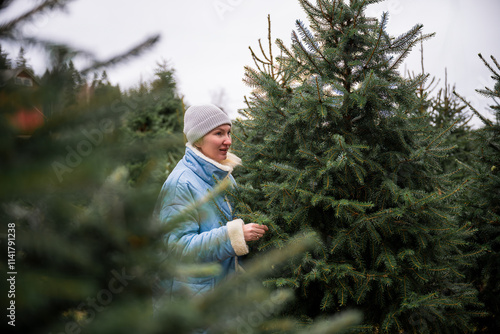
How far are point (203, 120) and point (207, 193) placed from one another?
0.63 metres

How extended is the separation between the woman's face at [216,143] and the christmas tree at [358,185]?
343 mm

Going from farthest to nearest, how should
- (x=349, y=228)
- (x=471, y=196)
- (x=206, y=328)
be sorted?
(x=471, y=196)
(x=349, y=228)
(x=206, y=328)

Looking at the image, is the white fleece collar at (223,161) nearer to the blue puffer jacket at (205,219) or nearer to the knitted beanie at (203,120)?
the blue puffer jacket at (205,219)

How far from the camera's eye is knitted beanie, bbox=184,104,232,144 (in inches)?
105

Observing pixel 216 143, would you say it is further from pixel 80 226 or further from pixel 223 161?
pixel 80 226

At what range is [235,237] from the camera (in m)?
2.28

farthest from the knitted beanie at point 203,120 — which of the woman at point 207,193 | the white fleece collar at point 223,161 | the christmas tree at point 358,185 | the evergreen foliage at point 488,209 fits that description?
the evergreen foliage at point 488,209

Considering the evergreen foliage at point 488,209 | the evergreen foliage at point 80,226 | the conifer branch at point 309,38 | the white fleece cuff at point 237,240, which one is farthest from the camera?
the evergreen foliage at point 488,209

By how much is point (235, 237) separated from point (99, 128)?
1.72 m

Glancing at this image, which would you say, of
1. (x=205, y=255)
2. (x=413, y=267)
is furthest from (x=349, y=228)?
(x=205, y=255)

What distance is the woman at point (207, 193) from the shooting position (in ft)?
7.37

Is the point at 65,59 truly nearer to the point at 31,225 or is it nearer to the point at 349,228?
Result: the point at 31,225

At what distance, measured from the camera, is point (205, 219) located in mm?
2393

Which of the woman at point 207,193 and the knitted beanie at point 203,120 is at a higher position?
the knitted beanie at point 203,120
